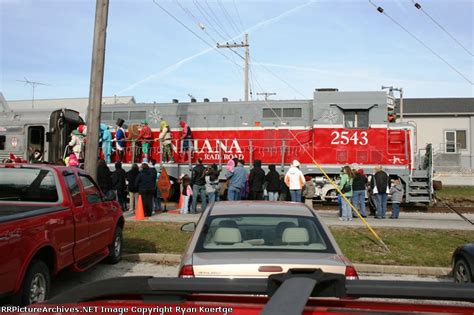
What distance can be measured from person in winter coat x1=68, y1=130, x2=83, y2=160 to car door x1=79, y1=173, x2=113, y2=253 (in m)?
9.05

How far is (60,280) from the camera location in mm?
6922

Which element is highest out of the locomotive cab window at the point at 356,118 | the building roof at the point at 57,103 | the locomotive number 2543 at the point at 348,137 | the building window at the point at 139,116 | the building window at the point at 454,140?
the building roof at the point at 57,103

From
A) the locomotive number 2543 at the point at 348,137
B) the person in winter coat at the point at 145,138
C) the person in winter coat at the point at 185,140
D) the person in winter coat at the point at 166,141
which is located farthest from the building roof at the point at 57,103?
the locomotive number 2543 at the point at 348,137

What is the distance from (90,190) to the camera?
7332mm

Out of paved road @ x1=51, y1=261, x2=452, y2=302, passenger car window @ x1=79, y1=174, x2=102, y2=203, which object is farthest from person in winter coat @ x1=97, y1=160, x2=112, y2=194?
passenger car window @ x1=79, y1=174, x2=102, y2=203

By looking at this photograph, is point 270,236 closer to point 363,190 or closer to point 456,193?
point 363,190

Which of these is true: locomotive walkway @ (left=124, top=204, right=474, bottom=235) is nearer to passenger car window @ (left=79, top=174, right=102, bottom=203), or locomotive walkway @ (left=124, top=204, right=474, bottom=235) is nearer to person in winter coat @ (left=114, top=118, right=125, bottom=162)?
person in winter coat @ (left=114, top=118, right=125, bottom=162)

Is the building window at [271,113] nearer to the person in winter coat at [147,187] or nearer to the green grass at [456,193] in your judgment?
the person in winter coat at [147,187]

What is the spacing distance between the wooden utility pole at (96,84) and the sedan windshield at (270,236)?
7043 millimetres

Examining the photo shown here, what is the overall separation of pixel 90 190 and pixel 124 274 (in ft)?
5.07

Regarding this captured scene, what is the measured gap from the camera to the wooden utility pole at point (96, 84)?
10.7m

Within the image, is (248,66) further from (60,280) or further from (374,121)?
(60,280)

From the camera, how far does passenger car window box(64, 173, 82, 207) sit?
6366 millimetres

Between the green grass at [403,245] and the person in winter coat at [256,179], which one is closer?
the green grass at [403,245]
